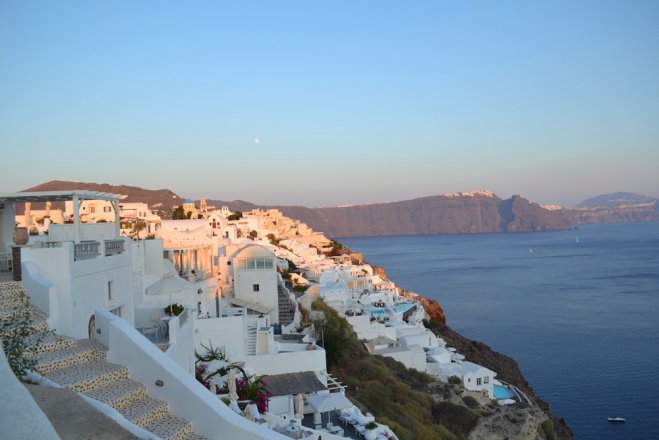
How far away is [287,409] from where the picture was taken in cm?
1230

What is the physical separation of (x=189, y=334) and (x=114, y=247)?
182cm

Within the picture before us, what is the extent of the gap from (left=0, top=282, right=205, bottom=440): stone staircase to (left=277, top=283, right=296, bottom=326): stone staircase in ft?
43.7

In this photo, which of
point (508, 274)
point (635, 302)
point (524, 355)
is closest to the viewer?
point (524, 355)

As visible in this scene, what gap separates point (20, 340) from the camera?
477 centimetres

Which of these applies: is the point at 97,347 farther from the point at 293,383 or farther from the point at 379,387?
the point at 379,387

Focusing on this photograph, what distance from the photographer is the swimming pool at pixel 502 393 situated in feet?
79.5

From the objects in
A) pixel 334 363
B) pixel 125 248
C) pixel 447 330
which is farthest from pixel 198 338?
pixel 447 330

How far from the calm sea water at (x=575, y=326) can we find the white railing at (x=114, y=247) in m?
20.9

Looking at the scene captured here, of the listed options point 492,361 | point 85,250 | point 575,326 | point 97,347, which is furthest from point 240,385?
point 575,326

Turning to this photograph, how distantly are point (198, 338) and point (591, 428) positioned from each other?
1892cm

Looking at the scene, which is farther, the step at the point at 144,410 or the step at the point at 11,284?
the step at the point at 11,284

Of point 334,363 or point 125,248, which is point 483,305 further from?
point 125,248

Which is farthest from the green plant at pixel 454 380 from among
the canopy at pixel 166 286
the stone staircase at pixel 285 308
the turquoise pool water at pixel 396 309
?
the canopy at pixel 166 286

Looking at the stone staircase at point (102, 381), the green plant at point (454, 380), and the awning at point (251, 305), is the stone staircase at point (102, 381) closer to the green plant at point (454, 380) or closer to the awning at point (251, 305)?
the awning at point (251, 305)
